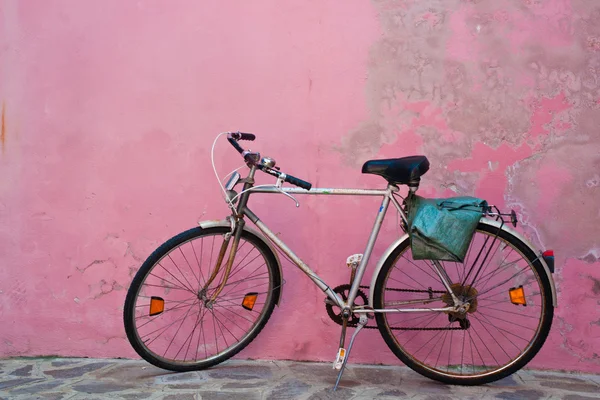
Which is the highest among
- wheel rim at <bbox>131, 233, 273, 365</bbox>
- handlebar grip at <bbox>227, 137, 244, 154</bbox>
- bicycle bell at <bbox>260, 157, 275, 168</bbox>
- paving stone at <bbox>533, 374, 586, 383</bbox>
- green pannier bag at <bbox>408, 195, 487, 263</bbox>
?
handlebar grip at <bbox>227, 137, 244, 154</bbox>

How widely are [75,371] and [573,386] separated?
10.1 feet

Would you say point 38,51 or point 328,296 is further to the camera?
point 38,51

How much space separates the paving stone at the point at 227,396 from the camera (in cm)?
338

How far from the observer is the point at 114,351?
4129mm

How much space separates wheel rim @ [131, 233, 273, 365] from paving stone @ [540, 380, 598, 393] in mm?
1845

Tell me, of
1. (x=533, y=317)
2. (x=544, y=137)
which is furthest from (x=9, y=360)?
(x=544, y=137)

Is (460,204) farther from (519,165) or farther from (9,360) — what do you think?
(9,360)

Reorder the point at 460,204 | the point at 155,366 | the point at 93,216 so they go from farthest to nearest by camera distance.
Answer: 1. the point at 93,216
2. the point at 155,366
3. the point at 460,204

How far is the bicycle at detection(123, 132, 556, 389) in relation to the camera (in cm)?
353

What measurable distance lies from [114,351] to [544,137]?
10.4ft

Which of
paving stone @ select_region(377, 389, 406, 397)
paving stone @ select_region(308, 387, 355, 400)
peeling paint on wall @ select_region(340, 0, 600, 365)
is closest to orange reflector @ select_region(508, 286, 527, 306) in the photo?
peeling paint on wall @ select_region(340, 0, 600, 365)

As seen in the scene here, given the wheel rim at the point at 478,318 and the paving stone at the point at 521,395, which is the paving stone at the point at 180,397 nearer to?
the wheel rim at the point at 478,318

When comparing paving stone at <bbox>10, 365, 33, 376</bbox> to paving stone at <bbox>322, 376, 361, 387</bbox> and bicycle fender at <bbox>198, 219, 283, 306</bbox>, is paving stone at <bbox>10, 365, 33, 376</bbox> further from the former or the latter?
paving stone at <bbox>322, 376, 361, 387</bbox>

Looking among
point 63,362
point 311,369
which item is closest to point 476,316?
point 311,369
